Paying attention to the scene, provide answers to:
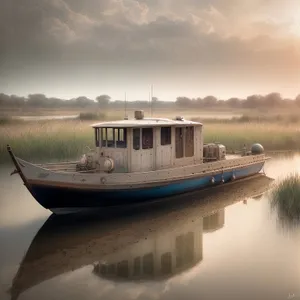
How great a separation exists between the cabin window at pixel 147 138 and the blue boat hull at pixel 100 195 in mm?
892

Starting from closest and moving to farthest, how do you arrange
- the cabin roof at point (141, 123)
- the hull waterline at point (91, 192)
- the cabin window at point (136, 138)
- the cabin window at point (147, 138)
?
the hull waterline at point (91, 192) → the cabin roof at point (141, 123) → the cabin window at point (136, 138) → the cabin window at point (147, 138)

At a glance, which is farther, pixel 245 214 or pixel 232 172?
pixel 232 172

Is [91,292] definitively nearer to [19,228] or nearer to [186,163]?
[19,228]

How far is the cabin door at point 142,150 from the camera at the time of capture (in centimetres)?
847

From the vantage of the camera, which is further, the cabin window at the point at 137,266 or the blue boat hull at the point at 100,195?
the blue boat hull at the point at 100,195

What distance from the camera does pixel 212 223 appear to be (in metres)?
7.68

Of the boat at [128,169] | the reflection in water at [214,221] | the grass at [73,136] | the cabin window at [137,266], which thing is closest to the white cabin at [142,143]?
the boat at [128,169]

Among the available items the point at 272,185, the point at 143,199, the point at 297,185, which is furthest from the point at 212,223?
the point at 272,185

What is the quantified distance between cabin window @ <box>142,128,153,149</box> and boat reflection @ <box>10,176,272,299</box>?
1335mm

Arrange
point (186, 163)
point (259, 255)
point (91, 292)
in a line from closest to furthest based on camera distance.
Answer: point (91, 292) → point (259, 255) → point (186, 163)

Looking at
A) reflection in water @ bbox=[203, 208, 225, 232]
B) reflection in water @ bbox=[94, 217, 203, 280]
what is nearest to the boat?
reflection in water @ bbox=[203, 208, 225, 232]

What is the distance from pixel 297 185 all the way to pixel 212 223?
85.5 inches

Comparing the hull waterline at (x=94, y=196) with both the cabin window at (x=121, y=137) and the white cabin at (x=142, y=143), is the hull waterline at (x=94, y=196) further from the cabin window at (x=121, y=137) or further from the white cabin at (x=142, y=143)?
the cabin window at (x=121, y=137)

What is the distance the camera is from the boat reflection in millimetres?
5488
